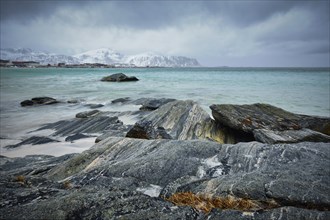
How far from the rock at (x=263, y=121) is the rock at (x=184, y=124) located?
1.70 ft

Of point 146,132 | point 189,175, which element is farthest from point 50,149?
point 189,175

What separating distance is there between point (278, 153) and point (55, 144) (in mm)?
7923

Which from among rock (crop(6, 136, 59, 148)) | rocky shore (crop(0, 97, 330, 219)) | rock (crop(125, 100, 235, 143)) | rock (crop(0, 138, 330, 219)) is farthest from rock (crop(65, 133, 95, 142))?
rock (crop(125, 100, 235, 143))

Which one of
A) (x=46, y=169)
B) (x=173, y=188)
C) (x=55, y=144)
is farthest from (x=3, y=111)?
(x=173, y=188)

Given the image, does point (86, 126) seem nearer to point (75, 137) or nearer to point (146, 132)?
point (75, 137)

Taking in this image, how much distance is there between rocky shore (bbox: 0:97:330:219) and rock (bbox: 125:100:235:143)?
1.7 inches

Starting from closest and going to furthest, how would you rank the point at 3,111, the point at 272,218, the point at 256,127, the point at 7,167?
the point at 272,218, the point at 7,167, the point at 256,127, the point at 3,111

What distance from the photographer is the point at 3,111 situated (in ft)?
50.3

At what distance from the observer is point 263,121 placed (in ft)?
26.0

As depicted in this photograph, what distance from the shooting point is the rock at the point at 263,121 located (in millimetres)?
7516

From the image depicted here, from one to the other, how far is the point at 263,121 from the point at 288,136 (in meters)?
1.22

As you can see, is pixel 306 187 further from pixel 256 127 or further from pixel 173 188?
pixel 256 127

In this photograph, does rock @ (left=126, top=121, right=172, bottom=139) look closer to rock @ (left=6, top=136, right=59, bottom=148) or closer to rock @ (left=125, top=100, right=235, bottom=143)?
rock @ (left=125, top=100, right=235, bottom=143)

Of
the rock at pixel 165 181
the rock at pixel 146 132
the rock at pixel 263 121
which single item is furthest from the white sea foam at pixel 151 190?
the rock at pixel 263 121
